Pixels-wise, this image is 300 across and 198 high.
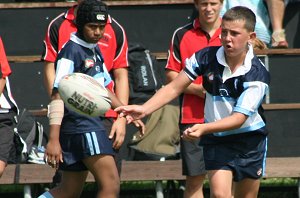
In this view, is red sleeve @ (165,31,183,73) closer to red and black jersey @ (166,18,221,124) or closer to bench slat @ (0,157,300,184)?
red and black jersey @ (166,18,221,124)

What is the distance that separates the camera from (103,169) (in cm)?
812

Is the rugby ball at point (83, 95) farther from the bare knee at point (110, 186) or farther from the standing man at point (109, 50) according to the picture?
the standing man at point (109, 50)

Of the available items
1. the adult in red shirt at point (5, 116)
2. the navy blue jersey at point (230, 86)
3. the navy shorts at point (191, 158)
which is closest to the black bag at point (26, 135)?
the adult in red shirt at point (5, 116)

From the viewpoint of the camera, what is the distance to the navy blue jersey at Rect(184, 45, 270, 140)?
7.81 m

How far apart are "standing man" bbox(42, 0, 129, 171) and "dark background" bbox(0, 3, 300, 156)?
6.05 ft

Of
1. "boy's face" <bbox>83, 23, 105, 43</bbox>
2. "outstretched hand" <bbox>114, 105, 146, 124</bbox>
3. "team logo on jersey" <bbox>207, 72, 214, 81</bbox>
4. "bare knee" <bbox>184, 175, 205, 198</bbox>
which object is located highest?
"boy's face" <bbox>83, 23, 105, 43</bbox>

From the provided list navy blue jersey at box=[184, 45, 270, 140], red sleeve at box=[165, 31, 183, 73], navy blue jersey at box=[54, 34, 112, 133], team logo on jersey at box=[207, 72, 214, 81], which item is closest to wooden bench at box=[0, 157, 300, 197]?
red sleeve at box=[165, 31, 183, 73]

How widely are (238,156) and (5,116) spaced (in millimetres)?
2308

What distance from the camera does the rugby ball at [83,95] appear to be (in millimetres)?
7770

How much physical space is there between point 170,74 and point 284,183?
A: 2.59 m

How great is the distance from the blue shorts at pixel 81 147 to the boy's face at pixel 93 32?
0.72 metres

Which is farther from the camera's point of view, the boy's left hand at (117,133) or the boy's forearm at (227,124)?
the boy's left hand at (117,133)

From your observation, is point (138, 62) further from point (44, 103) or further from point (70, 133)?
point (70, 133)

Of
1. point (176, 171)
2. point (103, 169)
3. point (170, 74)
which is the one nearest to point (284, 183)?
point (176, 171)
